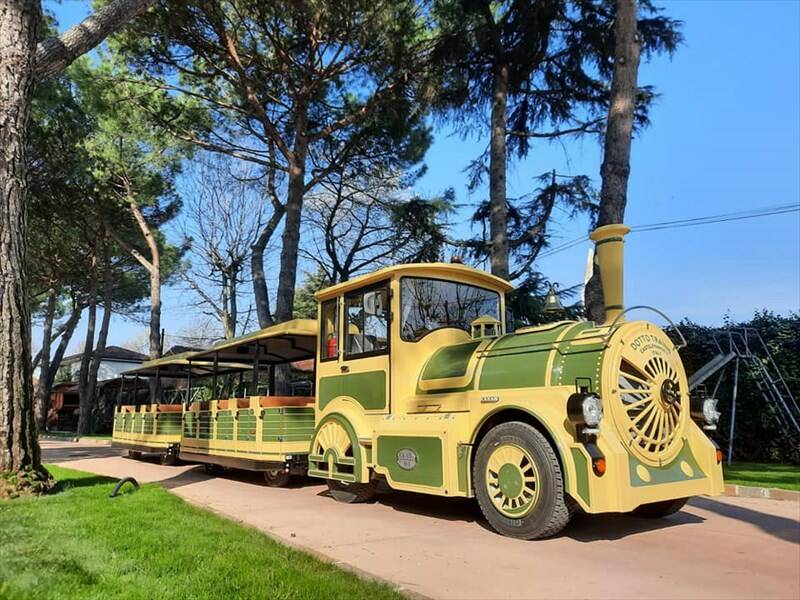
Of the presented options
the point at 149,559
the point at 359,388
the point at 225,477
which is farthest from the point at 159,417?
the point at 149,559

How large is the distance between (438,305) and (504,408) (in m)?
1.96

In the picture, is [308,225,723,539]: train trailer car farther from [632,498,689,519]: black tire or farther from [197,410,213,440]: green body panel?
[197,410,213,440]: green body panel

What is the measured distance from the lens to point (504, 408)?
5.14 metres

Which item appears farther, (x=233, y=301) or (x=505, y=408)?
(x=233, y=301)

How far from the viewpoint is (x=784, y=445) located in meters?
10.2

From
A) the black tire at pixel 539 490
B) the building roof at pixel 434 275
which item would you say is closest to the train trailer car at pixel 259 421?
the building roof at pixel 434 275

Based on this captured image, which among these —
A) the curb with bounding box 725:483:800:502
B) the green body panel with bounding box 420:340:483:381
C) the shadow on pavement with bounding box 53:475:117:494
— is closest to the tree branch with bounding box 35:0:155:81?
the shadow on pavement with bounding box 53:475:117:494

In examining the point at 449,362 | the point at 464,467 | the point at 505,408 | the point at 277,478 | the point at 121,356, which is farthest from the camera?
the point at 121,356

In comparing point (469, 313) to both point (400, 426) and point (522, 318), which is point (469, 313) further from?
point (522, 318)

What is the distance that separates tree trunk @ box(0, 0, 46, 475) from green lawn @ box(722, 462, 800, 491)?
26.9ft

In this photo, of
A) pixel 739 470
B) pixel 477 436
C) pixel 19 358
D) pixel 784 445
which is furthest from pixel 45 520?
pixel 784 445

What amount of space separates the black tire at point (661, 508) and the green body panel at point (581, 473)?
1424 millimetres

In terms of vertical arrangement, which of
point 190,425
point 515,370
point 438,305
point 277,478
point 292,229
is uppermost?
point 292,229

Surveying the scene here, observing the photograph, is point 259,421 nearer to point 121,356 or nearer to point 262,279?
point 262,279
